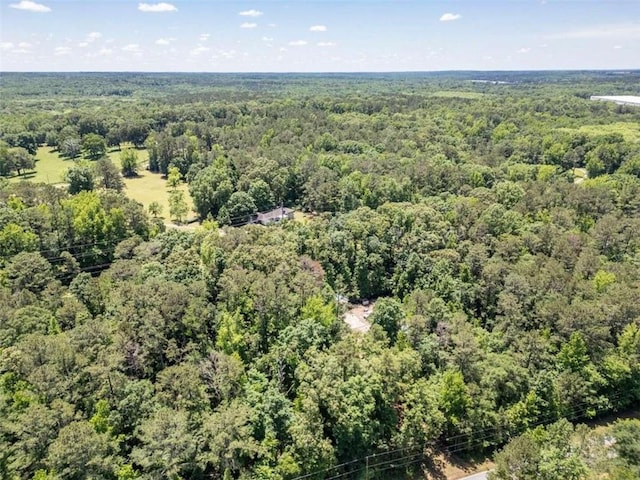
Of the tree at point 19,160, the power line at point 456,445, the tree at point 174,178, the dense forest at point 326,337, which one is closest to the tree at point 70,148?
the tree at point 19,160

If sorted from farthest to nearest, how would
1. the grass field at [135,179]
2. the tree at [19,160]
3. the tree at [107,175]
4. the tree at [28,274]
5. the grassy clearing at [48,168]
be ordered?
the tree at [19,160], the grassy clearing at [48,168], the grass field at [135,179], the tree at [107,175], the tree at [28,274]

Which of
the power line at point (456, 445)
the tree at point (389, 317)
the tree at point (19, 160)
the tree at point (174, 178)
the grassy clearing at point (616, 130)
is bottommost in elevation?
the power line at point (456, 445)

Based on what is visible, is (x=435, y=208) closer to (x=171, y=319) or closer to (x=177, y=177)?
(x=171, y=319)

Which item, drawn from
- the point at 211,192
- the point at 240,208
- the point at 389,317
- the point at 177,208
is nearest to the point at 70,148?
the point at 177,208

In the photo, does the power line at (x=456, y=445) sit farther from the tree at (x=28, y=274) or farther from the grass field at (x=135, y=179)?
the grass field at (x=135, y=179)

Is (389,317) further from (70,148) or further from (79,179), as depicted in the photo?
(70,148)

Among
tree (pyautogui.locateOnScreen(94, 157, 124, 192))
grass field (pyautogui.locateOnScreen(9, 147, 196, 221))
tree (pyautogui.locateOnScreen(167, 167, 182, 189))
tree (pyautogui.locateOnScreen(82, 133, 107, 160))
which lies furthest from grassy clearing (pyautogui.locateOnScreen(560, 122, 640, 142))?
tree (pyautogui.locateOnScreen(82, 133, 107, 160))

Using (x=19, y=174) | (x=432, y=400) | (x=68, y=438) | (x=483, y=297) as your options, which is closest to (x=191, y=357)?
(x=68, y=438)

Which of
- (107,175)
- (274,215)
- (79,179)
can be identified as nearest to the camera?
(274,215)

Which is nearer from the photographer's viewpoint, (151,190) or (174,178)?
(174,178)
